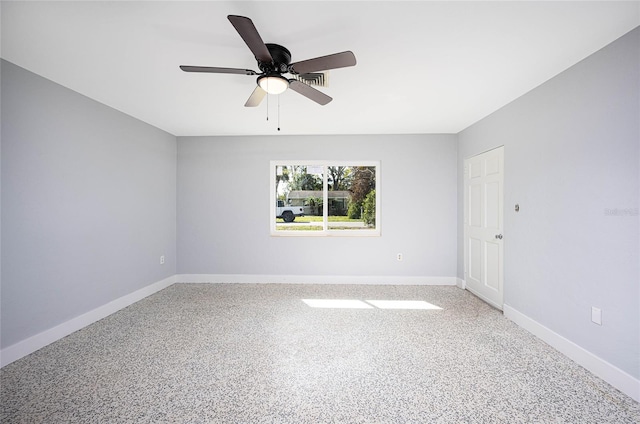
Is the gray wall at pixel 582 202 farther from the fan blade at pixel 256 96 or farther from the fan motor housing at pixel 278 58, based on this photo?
the fan blade at pixel 256 96

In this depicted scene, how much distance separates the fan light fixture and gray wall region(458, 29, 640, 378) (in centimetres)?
230

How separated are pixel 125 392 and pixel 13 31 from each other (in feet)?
8.15

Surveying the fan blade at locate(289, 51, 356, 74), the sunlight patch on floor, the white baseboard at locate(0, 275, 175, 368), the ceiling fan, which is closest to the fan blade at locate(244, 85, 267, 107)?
the ceiling fan

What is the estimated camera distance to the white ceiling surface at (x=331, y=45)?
1.60m

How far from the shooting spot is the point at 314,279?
4.32 m

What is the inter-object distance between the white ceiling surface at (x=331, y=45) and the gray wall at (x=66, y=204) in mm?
296

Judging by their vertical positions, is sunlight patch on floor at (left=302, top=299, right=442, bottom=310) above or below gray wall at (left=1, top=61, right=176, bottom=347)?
below

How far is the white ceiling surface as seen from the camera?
160 cm

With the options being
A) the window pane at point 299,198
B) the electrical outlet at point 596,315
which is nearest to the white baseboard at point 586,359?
the electrical outlet at point 596,315

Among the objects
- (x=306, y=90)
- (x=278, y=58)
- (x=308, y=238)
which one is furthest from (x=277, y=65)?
(x=308, y=238)

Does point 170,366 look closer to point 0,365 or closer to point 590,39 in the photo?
point 0,365

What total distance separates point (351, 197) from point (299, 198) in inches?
33.7

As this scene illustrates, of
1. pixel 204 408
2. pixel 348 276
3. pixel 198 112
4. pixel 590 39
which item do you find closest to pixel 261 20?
pixel 198 112

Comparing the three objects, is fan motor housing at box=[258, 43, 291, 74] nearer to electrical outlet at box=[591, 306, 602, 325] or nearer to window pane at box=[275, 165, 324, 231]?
window pane at box=[275, 165, 324, 231]
